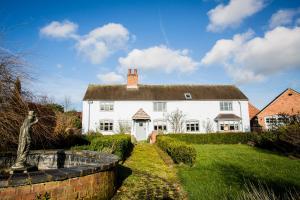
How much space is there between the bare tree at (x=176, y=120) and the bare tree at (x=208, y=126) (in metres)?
3.30

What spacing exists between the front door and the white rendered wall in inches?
30.6

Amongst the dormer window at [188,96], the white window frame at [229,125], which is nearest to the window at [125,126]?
the dormer window at [188,96]

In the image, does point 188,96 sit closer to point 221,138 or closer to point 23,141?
point 221,138

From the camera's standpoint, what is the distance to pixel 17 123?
20.8 feet

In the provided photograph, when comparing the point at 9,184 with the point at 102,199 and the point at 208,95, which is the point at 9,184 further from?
the point at 208,95

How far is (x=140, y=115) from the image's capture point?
31.4m

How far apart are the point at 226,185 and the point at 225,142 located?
1874 centimetres

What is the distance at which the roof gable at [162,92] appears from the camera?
32.9m

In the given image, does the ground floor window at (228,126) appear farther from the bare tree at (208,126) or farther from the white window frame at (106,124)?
the white window frame at (106,124)

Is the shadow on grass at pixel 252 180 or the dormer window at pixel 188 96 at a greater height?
the dormer window at pixel 188 96

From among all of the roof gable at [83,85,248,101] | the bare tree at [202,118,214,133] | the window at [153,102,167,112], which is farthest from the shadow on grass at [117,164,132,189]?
the bare tree at [202,118,214,133]

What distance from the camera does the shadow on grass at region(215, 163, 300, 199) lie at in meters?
7.25

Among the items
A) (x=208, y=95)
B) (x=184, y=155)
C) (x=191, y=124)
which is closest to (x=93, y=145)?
(x=184, y=155)

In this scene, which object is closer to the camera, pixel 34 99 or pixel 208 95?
pixel 34 99
